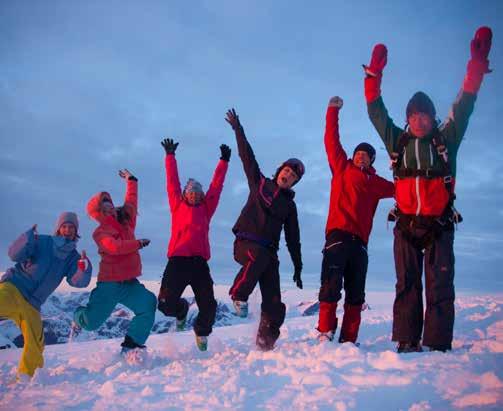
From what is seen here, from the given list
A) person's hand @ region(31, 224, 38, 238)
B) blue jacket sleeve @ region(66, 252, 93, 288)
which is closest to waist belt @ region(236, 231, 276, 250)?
blue jacket sleeve @ region(66, 252, 93, 288)

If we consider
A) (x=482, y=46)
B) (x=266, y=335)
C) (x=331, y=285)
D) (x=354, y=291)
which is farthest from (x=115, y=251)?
(x=482, y=46)

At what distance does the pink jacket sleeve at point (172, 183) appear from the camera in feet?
23.6

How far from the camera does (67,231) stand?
6.38m

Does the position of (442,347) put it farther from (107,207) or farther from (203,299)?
(107,207)

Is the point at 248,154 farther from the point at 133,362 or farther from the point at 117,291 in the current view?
the point at 133,362

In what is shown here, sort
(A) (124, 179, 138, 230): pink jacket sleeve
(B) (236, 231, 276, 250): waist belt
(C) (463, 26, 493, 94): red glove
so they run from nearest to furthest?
(C) (463, 26, 493, 94): red glove → (B) (236, 231, 276, 250): waist belt → (A) (124, 179, 138, 230): pink jacket sleeve

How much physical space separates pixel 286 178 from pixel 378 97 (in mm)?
1841

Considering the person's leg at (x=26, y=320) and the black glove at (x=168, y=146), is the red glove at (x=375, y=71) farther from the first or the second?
the person's leg at (x=26, y=320)

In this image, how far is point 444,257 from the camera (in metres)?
5.17

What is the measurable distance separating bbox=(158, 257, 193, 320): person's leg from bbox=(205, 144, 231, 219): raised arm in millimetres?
1002

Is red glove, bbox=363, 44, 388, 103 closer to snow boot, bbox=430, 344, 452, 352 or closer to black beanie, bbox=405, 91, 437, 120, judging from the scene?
black beanie, bbox=405, 91, 437, 120

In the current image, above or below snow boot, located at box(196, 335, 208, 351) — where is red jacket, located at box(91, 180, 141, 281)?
above

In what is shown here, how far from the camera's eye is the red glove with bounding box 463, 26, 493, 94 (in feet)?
17.5

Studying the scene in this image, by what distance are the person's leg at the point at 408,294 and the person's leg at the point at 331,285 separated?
0.77 m
